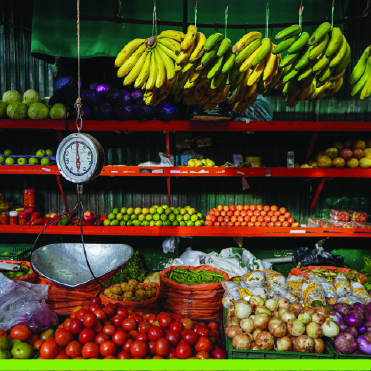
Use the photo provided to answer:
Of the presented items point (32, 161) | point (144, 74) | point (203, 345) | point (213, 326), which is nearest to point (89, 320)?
point (203, 345)

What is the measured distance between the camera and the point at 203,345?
1639 millimetres

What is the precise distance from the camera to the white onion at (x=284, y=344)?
5.45ft

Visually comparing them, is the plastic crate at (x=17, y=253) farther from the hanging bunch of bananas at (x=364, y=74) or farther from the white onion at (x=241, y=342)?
the hanging bunch of bananas at (x=364, y=74)

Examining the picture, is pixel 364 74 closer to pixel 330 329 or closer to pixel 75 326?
pixel 330 329

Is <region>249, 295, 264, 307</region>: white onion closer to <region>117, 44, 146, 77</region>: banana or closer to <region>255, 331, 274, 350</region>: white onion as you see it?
<region>255, 331, 274, 350</region>: white onion

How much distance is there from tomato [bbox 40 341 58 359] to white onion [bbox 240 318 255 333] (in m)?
1.13

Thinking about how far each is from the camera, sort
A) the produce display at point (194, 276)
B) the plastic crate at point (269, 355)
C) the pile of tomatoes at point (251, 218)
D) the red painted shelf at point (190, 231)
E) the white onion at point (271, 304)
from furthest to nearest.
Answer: the pile of tomatoes at point (251, 218)
the red painted shelf at point (190, 231)
the produce display at point (194, 276)
the white onion at point (271, 304)
the plastic crate at point (269, 355)

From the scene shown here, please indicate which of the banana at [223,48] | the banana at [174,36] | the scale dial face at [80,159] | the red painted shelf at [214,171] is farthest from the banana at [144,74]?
the red painted shelf at [214,171]

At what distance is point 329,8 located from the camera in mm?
3494

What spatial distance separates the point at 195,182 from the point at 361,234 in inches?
92.0

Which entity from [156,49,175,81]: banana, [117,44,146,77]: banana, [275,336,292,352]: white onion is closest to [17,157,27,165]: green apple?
[117,44,146,77]: banana

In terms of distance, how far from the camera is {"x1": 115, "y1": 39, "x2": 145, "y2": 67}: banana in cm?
217

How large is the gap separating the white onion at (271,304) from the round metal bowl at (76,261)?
3.41 feet

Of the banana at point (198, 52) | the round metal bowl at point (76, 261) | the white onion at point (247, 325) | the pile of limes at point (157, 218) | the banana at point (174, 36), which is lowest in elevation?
the white onion at point (247, 325)
